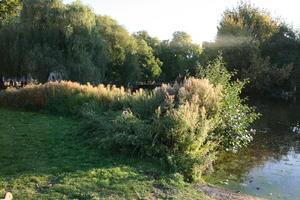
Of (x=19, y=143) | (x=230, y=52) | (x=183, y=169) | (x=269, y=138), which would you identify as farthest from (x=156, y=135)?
(x=230, y=52)

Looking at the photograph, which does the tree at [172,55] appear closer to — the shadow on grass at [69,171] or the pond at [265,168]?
the pond at [265,168]

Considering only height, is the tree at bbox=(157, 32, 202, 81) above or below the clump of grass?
above

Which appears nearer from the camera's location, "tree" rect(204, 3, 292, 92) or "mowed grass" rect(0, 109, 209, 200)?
"mowed grass" rect(0, 109, 209, 200)

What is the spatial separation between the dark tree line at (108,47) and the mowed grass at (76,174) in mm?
4148

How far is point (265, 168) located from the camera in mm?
10062

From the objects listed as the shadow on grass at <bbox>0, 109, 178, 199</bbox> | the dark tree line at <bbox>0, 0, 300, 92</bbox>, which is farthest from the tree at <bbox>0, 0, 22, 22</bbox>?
the shadow on grass at <bbox>0, 109, 178, 199</bbox>

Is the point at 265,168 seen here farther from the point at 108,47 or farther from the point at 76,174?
the point at 108,47

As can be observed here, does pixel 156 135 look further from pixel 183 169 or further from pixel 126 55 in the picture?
pixel 126 55

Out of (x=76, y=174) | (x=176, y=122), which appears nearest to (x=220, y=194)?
(x=176, y=122)

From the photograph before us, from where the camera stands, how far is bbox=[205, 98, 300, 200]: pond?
8.18 m

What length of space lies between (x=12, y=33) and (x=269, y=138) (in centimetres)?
2361

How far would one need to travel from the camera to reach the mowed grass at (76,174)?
5.66 m

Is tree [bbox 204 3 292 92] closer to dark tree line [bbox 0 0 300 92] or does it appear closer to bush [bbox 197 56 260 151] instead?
dark tree line [bbox 0 0 300 92]

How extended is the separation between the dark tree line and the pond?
462 centimetres
